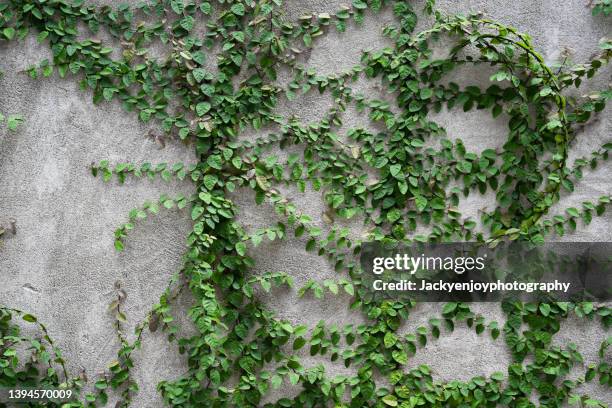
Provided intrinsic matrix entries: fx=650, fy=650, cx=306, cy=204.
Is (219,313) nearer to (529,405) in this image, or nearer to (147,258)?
(147,258)

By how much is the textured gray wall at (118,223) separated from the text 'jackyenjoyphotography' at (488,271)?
0.10 metres

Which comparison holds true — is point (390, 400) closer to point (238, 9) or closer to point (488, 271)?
point (488, 271)

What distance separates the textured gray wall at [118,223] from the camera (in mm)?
3010

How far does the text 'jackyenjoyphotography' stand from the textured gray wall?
0.32 feet

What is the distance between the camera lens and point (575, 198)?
119 inches

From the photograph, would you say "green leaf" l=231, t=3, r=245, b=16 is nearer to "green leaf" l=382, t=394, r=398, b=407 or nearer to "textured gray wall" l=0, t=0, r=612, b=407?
"textured gray wall" l=0, t=0, r=612, b=407

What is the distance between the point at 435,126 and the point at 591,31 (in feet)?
2.72

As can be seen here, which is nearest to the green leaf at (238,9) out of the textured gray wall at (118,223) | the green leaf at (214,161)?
the textured gray wall at (118,223)

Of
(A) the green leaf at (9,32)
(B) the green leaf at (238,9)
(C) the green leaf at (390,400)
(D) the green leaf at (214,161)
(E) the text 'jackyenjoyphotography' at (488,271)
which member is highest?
(B) the green leaf at (238,9)

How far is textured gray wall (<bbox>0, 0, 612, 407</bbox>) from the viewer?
9.87ft

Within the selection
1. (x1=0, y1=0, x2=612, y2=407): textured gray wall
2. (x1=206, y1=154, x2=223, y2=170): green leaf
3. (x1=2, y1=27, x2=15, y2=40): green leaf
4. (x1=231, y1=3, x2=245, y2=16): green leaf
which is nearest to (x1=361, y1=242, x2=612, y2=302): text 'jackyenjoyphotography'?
(x1=0, y1=0, x2=612, y2=407): textured gray wall

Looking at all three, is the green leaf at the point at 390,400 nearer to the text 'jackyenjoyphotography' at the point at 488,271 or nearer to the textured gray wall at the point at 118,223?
the textured gray wall at the point at 118,223

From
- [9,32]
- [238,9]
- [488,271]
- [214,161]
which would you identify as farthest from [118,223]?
[488,271]

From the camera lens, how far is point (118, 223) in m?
3.07
